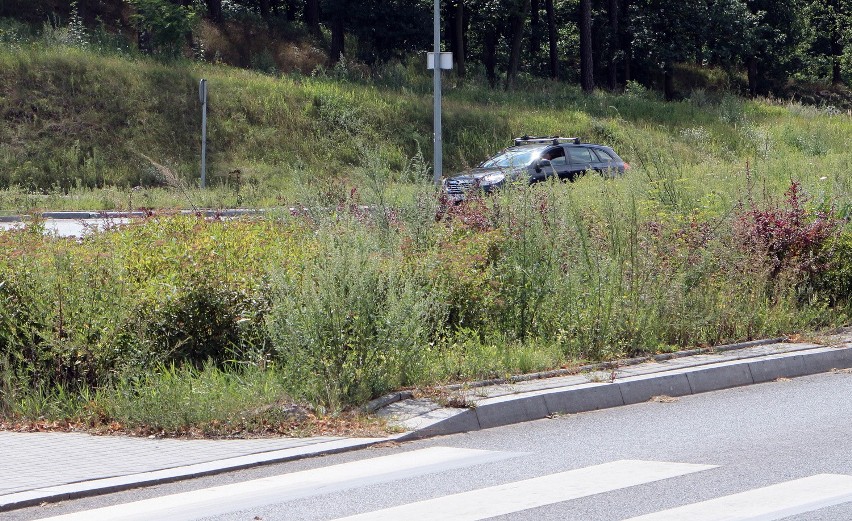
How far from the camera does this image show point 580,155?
23.7 meters

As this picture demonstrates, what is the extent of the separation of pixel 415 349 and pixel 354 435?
118cm

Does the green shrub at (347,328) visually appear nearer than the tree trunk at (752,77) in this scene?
Yes

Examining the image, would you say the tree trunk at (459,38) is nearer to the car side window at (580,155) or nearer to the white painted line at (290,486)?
the car side window at (580,155)

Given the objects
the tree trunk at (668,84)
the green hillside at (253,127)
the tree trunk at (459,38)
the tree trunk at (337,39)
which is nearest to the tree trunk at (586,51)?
the tree trunk at (459,38)

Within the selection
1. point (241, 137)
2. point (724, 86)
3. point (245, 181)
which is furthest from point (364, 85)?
point (724, 86)

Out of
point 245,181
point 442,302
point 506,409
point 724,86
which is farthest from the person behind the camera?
point 724,86

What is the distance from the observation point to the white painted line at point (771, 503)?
5336 millimetres

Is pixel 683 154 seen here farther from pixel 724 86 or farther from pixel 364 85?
pixel 724 86

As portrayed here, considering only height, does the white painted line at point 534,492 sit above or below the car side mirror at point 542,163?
below

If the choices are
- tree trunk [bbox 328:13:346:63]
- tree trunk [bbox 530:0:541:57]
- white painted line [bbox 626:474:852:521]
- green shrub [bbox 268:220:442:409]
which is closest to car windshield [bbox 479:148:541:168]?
green shrub [bbox 268:220:442:409]

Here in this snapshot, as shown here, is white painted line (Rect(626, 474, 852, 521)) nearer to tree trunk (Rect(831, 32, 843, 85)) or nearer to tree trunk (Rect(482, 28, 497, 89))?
tree trunk (Rect(482, 28, 497, 89))

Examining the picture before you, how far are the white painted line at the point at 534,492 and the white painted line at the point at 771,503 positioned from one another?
55 cm

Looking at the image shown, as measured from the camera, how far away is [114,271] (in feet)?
29.3

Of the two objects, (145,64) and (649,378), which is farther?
(145,64)
